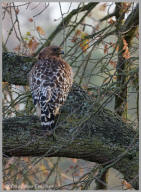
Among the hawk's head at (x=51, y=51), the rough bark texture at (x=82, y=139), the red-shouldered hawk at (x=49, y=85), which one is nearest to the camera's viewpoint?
the rough bark texture at (x=82, y=139)

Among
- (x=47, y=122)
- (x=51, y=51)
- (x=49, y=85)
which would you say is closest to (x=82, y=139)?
(x=47, y=122)

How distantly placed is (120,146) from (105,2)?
224 cm

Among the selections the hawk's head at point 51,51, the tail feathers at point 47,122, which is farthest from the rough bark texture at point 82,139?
the hawk's head at point 51,51

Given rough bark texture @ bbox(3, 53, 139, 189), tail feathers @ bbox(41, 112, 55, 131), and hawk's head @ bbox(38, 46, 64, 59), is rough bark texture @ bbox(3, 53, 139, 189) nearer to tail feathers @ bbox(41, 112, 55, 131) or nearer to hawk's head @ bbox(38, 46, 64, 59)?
tail feathers @ bbox(41, 112, 55, 131)

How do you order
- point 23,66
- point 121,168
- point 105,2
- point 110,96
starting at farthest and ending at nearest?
point 105,2 < point 23,66 < point 121,168 < point 110,96

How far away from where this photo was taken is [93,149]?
4375mm

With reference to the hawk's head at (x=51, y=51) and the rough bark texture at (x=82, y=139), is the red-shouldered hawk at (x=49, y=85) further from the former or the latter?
the hawk's head at (x=51, y=51)

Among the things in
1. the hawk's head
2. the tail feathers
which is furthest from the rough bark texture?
the hawk's head

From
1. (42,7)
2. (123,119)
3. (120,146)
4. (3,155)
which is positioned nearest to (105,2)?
(42,7)

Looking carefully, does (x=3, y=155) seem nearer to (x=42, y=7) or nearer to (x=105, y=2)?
(x=42, y=7)

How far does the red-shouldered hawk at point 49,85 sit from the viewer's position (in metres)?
4.43

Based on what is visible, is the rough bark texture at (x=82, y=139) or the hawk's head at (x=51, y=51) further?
the hawk's head at (x=51, y=51)

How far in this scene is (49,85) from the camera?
469 cm

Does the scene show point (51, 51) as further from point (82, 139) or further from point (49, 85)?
point (82, 139)
